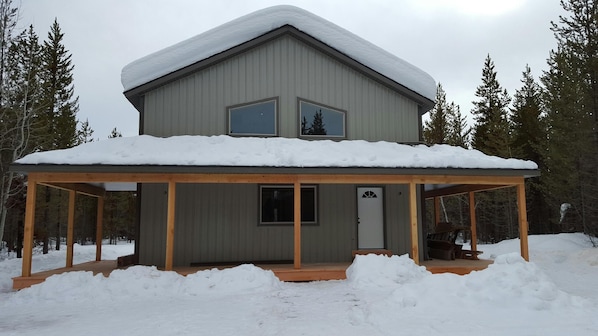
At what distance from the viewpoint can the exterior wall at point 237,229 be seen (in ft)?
34.0

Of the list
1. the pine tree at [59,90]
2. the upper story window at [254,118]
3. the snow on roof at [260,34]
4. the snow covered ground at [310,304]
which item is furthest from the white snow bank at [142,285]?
the pine tree at [59,90]

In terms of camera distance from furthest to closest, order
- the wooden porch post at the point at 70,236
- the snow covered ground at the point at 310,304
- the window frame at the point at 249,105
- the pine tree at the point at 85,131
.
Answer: the pine tree at the point at 85,131, the window frame at the point at 249,105, the wooden porch post at the point at 70,236, the snow covered ground at the point at 310,304

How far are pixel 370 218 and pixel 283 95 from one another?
409 cm

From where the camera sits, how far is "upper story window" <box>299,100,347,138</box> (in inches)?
456

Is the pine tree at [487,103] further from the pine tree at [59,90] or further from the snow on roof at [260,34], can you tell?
the pine tree at [59,90]

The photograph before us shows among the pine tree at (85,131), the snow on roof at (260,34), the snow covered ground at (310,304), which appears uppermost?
the pine tree at (85,131)

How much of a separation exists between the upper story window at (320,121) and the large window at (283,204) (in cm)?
160

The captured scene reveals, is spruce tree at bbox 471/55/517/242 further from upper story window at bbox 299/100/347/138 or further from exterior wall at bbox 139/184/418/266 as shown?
exterior wall at bbox 139/184/418/266

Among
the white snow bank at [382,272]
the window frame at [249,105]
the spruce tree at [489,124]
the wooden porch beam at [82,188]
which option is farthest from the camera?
the spruce tree at [489,124]

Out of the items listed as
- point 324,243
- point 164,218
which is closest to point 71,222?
point 164,218

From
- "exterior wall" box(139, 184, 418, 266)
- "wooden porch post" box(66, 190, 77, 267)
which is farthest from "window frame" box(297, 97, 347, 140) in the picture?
"wooden porch post" box(66, 190, 77, 267)

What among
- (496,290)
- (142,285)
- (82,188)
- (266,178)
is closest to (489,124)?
(266,178)

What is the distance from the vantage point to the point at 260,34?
11.4 m

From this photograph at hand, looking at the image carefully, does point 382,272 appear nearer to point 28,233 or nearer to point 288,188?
point 288,188
